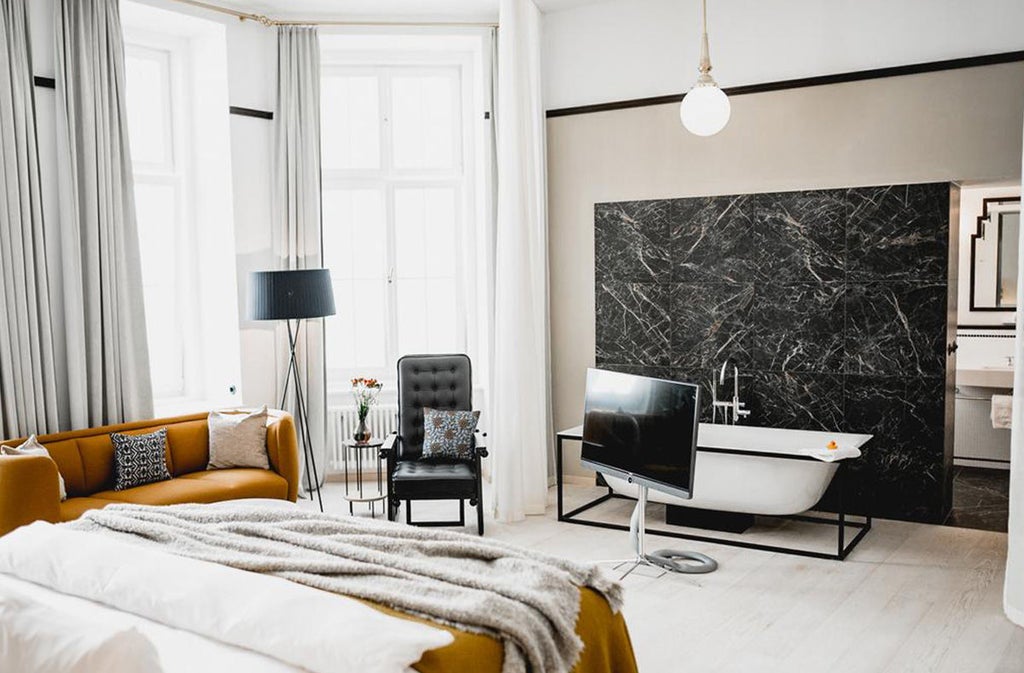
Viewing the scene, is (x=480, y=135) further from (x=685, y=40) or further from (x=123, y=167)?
(x=123, y=167)

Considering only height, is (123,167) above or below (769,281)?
above

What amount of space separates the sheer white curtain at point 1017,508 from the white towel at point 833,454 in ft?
2.80

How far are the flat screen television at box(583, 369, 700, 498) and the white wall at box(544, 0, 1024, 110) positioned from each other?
2322 mm

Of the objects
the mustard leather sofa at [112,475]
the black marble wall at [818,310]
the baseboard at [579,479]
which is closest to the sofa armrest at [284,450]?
the mustard leather sofa at [112,475]

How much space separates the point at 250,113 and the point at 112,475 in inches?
100

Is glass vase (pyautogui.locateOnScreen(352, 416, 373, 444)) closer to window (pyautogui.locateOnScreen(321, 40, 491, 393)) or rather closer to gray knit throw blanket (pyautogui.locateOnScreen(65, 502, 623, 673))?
window (pyautogui.locateOnScreen(321, 40, 491, 393))

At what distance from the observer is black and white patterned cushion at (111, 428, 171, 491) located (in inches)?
181

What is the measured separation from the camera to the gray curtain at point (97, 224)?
4.83 metres

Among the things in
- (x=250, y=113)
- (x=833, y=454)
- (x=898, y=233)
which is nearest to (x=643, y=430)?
(x=833, y=454)

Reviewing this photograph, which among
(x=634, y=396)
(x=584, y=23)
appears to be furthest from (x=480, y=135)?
(x=634, y=396)

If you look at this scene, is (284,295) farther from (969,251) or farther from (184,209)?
(969,251)

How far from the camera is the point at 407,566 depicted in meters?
2.75

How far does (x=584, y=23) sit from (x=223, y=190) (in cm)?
266

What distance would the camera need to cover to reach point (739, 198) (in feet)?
18.1
